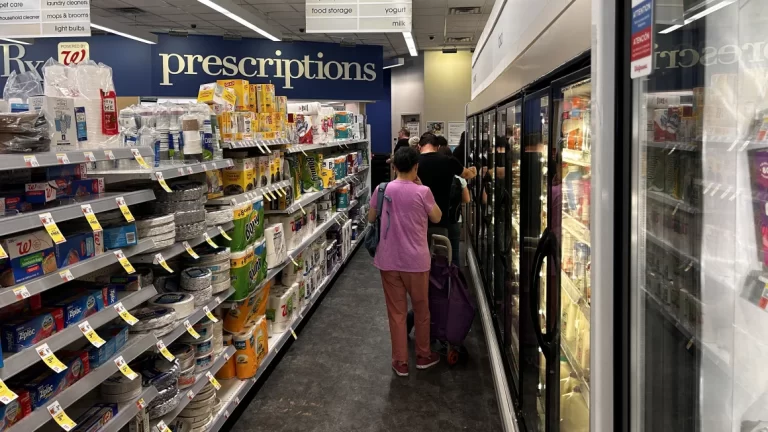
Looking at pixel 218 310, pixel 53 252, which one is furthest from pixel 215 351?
pixel 53 252

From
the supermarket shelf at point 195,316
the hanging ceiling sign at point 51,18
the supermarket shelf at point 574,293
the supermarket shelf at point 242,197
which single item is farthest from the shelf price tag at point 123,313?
the hanging ceiling sign at point 51,18

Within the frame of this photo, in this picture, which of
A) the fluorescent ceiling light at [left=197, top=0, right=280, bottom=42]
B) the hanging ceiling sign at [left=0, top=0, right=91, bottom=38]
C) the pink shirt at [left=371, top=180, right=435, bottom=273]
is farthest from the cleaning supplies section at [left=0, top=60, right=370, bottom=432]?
the fluorescent ceiling light at [left=197, top=0, right=280, bottom=42]

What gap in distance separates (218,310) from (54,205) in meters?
1.65

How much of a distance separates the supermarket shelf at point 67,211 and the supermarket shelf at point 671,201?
185 centimetres

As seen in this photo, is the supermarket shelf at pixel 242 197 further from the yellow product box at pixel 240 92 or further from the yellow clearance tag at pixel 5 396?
the yellow clearance tag at pixel 5 396

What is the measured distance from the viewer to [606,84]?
1367 mm

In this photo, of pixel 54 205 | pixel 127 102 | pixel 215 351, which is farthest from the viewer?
pixel 127 102

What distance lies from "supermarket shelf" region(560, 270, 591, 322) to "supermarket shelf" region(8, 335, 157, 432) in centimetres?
184

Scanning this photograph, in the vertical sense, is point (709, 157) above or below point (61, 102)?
below

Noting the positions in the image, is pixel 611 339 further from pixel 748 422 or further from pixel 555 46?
pixel 555 46

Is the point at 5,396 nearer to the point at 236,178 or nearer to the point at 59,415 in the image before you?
the point at 59,415

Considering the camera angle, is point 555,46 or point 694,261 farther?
point 555,46

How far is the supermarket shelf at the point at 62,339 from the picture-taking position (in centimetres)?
189

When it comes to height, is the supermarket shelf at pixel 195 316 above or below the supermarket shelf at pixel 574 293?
below
